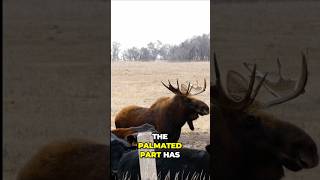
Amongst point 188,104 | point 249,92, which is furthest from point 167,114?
point 249,92

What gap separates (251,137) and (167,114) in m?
0.60

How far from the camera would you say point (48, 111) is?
362 centimetres

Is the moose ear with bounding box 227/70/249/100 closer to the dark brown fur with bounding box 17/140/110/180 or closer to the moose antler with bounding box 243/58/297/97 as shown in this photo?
the moose antler with bounding box 243/58/297/97

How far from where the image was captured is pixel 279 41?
11.3ft

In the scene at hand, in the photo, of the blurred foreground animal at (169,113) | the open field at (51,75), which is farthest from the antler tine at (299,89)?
the open field at (51,75)

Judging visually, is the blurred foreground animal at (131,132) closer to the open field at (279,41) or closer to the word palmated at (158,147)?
the word palmated at (158,147)

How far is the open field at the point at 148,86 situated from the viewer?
352 centimetres

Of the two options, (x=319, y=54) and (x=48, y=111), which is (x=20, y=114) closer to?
(x=48, y=111)

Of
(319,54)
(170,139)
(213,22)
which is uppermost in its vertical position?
(213,22)

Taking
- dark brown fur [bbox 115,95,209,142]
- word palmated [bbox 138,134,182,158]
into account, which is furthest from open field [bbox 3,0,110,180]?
word palmated [bbox 138,134,182,158]

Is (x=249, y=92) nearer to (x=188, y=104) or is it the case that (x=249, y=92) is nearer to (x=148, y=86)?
(x=188, y=104)

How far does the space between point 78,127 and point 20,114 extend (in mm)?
424

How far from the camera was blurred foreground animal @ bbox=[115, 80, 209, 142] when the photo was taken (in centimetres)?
354

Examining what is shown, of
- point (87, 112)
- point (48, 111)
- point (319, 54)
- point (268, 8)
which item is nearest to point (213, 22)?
point (268, 8)
